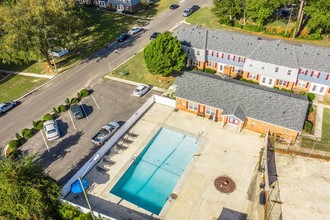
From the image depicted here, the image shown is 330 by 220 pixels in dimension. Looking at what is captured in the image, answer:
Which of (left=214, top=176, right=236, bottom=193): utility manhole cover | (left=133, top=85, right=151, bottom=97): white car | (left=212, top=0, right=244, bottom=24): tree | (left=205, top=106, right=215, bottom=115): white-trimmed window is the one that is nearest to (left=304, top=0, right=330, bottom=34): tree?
(left=212, top=0, right=244, bottom=24): tree

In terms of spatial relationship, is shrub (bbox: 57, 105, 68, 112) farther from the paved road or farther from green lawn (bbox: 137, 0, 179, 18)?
green lawn (bbox: 137, 0, 179, 18)

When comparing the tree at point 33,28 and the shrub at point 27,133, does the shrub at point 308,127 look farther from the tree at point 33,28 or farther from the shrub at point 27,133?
the tree at point 33,28

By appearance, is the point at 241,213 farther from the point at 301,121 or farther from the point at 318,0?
the point at 318,0

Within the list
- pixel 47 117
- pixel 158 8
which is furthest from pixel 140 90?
pixel 158 8

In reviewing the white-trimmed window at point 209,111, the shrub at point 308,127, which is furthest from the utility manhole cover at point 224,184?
the shrub at point 308,127

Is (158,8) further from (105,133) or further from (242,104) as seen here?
(105,133)

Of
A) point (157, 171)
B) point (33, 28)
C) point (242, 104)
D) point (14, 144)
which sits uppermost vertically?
point (33, 28)
